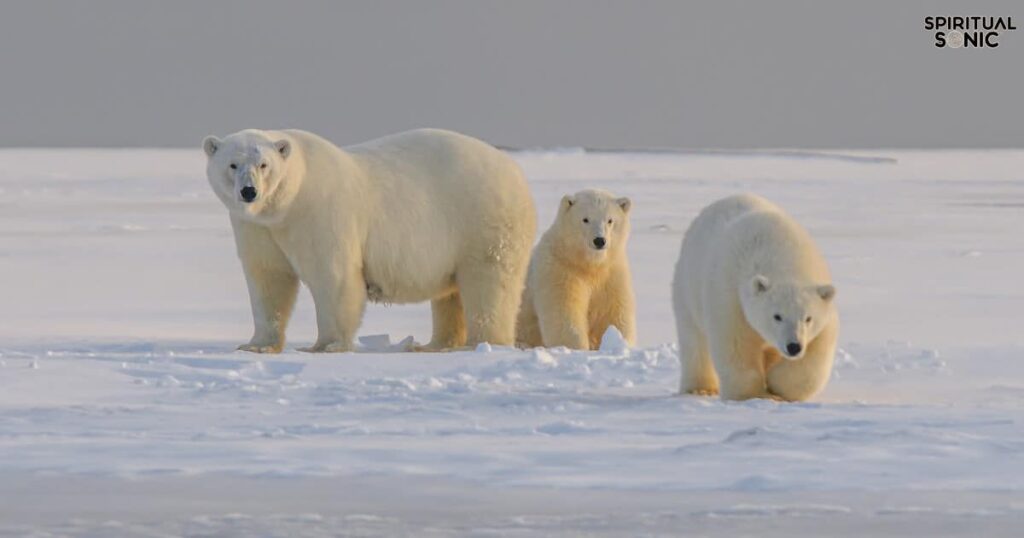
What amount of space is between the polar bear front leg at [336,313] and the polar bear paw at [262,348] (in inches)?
5.5

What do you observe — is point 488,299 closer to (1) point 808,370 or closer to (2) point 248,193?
(2) point 248,193

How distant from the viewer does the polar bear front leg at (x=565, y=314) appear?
7.69m

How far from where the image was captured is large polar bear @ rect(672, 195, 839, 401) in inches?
212

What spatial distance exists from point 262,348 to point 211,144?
0.85 m

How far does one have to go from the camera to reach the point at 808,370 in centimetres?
559

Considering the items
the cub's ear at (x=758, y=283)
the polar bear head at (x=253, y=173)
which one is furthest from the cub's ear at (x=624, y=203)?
the cub's ear at (x=758, y=283)

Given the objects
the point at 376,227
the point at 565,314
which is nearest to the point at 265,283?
the point at 376,227

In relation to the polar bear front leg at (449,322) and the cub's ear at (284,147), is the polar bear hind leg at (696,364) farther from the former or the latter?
the polar bear front leg at (449,322)

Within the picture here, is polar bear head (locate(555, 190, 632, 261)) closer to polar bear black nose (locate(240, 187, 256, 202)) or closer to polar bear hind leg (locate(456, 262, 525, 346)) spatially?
polar bear hind leg (locate(456, 262, 525, 346))

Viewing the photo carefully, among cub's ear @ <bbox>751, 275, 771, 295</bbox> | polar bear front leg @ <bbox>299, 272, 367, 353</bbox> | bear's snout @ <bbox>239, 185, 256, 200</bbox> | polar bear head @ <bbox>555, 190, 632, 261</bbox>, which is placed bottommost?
polar bear front leg @ <bbox>299, 272, 367, 353</bbox>

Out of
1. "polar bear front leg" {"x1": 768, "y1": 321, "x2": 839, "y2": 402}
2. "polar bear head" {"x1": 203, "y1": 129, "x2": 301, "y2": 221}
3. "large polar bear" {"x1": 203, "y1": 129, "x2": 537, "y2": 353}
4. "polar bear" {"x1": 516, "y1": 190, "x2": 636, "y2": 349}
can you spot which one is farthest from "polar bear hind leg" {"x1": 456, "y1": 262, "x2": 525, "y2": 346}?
"polar bear front leg" {"x1": 768, "y1": 321, "x2": 839, "y2": 402}

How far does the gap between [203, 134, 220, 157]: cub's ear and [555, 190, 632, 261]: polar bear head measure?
1.48 metres

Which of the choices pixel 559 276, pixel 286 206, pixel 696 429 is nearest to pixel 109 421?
pixel 696 429

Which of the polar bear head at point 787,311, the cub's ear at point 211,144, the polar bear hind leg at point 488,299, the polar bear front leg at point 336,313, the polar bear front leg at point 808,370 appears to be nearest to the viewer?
the polar bear head at point 787,311
